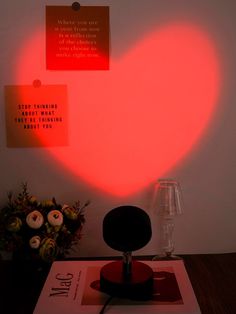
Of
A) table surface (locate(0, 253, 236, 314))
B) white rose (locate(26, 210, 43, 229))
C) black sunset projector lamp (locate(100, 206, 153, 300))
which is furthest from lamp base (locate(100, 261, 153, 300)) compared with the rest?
white rose (locate(26, 210, 43, 229))

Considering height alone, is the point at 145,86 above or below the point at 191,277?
above

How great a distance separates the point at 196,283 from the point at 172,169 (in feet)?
1.19

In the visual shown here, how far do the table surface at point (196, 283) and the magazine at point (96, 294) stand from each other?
0.05 m

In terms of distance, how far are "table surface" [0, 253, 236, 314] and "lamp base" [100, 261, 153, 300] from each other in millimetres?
138

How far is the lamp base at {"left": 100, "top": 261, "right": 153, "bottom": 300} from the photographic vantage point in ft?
2.49

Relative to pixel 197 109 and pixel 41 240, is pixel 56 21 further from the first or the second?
pixel 41 240

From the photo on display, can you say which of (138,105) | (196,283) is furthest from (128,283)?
(138,105)

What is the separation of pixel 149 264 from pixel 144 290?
0.16 m

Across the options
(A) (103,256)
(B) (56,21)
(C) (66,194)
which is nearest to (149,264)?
(A) (103,256)

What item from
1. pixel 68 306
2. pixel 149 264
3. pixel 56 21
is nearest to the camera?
pixel 68 306

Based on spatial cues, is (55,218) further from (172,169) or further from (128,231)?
(172,169)

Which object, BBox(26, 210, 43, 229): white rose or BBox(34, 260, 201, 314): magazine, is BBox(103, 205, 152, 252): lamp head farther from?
BBox(26, 210, 43, 229): white rose

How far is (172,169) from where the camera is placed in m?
1.11

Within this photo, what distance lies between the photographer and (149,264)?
36.6 inches
